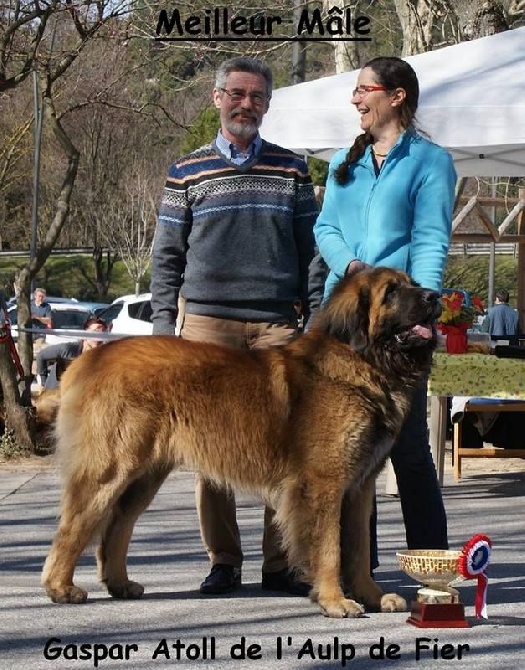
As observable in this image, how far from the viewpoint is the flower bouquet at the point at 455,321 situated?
815 cm

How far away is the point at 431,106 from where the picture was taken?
9250mm

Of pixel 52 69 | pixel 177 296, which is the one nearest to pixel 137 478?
pixel 177 296

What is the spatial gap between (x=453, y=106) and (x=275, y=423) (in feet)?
15.5

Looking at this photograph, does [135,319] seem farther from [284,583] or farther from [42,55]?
[284,583]

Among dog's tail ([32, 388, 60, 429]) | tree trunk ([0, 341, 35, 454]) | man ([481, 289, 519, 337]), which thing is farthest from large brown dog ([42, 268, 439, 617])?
man ([481, 289, 519, 337])

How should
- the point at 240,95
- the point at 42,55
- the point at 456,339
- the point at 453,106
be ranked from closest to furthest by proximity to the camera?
the point at 240,95
the point at 456,339
the point at 453,106
the point at 42,55

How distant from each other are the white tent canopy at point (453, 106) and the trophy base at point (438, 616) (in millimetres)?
4441

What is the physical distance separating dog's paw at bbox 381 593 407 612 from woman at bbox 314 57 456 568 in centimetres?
36

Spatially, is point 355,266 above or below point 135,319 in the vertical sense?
above

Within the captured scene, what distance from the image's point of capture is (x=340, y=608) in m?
5.11

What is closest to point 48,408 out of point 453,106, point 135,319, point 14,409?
point 453,106

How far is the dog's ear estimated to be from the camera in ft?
16.7

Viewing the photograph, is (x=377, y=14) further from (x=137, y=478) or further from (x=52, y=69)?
(x=137, y=478)

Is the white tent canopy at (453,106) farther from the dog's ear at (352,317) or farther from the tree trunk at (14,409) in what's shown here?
the dog's ear at (352,317)
